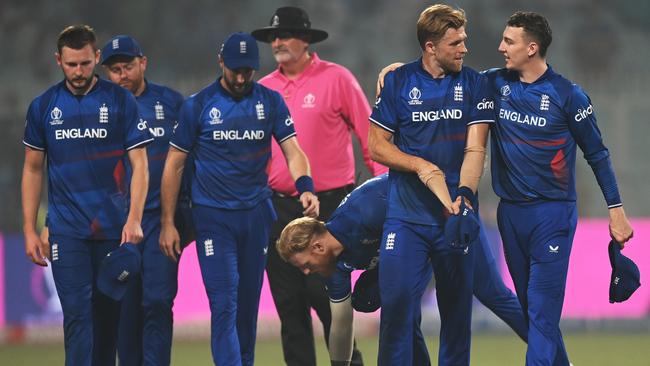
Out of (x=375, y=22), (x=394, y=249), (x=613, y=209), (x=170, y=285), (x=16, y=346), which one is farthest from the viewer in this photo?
(x=375, y=22)

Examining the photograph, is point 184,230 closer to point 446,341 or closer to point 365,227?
point 365,227

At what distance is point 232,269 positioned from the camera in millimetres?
6695

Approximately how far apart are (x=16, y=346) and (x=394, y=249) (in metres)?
6.97

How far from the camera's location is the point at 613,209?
6.22m

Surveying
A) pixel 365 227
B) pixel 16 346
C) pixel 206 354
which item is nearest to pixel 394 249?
pixel 365 227

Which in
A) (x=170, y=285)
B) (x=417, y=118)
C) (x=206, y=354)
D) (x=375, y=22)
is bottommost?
(x=206, y=354)

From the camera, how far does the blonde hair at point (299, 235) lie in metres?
6.15

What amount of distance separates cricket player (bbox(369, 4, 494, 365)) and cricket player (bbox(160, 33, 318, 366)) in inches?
39.1

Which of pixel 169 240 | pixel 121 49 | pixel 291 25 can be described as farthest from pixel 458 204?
pixel 291 25

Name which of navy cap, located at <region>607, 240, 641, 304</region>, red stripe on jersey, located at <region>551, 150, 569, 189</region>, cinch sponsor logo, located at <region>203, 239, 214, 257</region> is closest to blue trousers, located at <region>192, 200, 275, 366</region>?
cinch sponsor logo, located at <region>203, 239, 214, 257</region>

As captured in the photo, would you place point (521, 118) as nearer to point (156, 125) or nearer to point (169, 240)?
point (169, 240)

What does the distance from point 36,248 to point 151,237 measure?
3.20 feet

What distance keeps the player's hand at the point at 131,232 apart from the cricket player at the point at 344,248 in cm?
78

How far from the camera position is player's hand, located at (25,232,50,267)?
6258 mm
